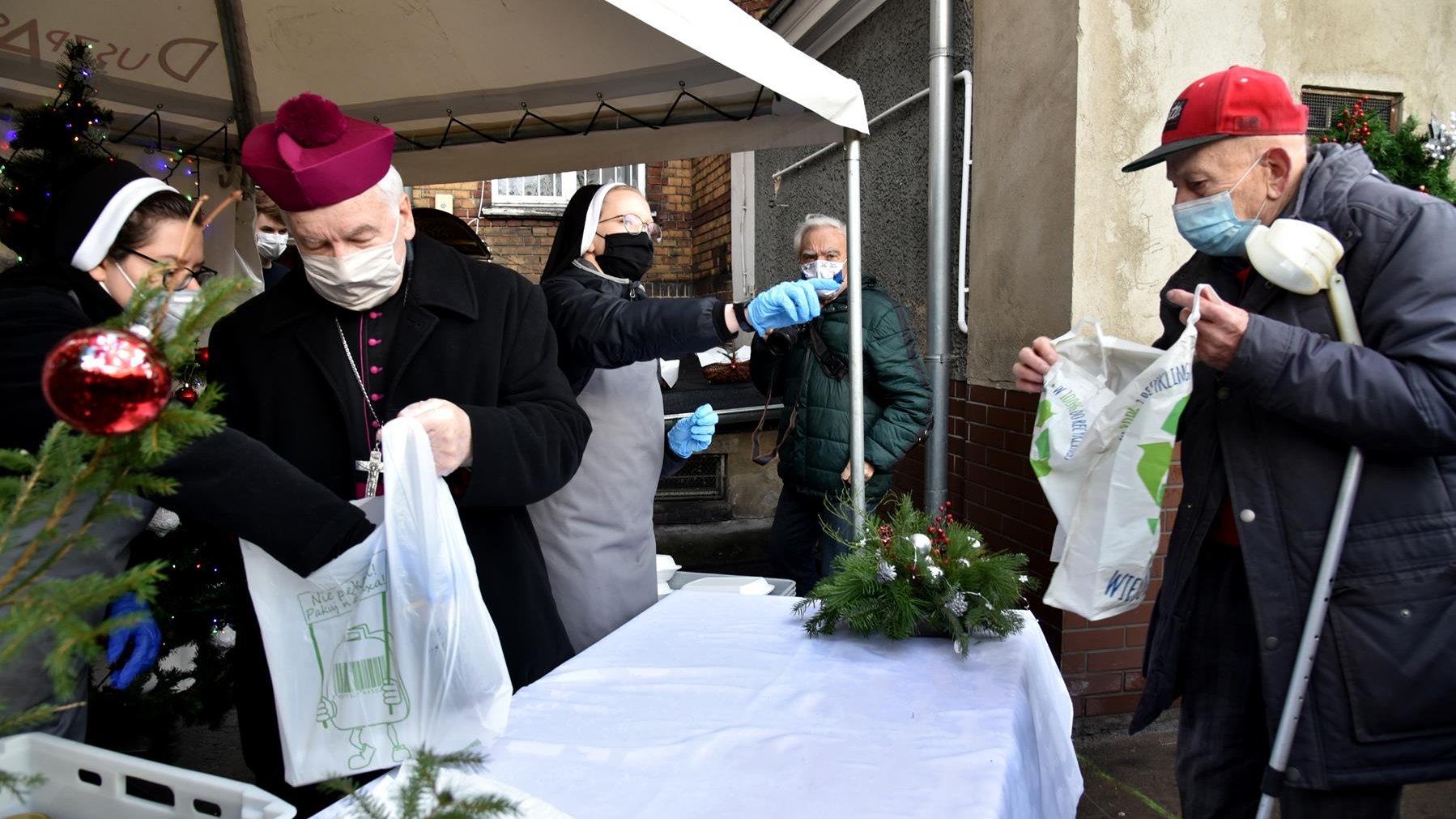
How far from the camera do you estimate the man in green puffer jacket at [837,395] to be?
3.58m

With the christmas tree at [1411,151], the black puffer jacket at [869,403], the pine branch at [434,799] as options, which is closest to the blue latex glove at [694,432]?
the black puffer jacket at [869,403]

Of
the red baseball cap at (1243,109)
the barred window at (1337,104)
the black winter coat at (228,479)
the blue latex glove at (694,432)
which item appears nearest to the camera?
the black winter coat at (228,479)

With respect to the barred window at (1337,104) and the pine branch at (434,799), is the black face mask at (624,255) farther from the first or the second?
the barred window at (1337,104)

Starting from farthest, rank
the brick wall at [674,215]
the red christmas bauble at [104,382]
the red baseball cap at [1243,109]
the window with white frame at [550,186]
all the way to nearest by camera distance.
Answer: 1. the brick wall at [674,215]
2. the window with white frame at [550,186]
3. the red baseball cap at [1243,109]
4. the red christmas bauble at [104,382]

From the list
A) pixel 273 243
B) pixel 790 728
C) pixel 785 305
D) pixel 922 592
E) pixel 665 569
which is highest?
pixel 273 243

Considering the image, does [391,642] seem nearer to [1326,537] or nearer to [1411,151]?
[1326,537]

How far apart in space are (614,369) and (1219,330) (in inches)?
57.3

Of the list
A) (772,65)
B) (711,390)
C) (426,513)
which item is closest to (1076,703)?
(772,65)

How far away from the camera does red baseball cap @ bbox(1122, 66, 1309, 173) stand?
5.48 feet

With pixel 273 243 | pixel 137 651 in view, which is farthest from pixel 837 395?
pixel 273 243

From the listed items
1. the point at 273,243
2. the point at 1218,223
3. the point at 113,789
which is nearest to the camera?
the point at 113,789

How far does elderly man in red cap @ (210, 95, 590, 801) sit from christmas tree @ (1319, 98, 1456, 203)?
318cm

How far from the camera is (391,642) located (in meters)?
1.32

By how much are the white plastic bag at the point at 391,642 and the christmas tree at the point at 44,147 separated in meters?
1.41
